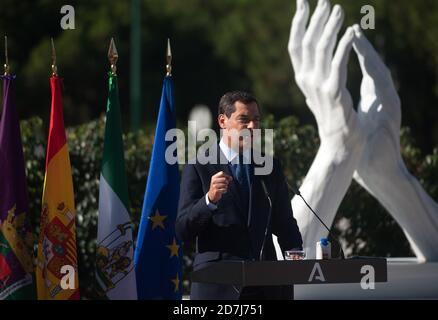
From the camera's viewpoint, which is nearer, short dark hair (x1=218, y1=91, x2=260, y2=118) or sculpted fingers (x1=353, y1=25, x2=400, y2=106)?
short dark hair (x1=218, y1=91, x2=260, y2=118)

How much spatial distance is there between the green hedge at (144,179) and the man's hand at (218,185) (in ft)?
20.5

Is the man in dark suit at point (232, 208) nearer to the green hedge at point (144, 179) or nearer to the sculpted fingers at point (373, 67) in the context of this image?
the sculpted fingers at point (373, 67)

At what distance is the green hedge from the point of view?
12.5m

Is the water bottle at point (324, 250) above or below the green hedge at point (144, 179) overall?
below

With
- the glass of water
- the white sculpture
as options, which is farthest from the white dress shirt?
the white sculpture

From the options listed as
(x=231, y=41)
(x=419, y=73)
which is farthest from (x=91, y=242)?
(x=231, y=41)

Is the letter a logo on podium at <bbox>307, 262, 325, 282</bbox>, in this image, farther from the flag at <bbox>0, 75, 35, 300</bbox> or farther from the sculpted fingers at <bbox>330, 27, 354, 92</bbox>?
the sculpted fingers at <bbox>330, 27, 354, 92</bbox>

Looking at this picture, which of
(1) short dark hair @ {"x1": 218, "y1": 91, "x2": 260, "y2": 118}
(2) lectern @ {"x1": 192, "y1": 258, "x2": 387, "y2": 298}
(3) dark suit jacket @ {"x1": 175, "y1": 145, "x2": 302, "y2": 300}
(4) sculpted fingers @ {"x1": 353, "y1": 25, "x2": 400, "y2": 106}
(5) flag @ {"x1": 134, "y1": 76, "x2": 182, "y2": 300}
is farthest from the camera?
(4) sculpted fingers @ {"x1": 353, "y1": 25, "x2": 400, "y2": 106}

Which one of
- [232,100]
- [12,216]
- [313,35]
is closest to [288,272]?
[232,100]

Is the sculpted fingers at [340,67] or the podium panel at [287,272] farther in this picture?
the sculpted fingers at [340,67]

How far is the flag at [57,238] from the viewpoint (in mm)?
8492

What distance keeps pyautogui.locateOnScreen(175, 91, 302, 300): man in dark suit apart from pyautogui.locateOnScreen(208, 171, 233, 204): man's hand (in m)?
0.13

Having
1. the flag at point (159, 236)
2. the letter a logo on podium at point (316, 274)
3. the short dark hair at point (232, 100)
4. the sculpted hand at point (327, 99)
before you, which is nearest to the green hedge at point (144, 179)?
the sculpted hand at point (327, 99)
